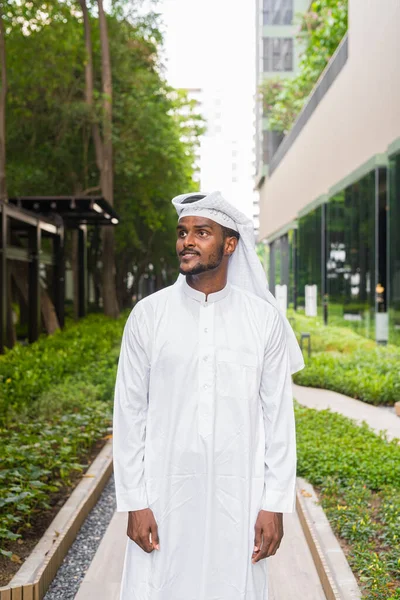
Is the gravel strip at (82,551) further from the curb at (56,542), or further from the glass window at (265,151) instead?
the glass window at (265,151)

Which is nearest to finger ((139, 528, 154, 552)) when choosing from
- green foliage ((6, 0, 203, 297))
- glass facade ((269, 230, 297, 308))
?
glass facade ((269, 230, 297, 308))

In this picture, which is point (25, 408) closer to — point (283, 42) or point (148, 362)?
point (148, 362)

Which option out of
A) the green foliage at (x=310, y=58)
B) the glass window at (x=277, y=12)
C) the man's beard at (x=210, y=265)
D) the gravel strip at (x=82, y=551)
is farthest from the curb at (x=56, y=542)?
the glass window at (x=277, y=12)

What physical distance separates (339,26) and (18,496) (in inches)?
877

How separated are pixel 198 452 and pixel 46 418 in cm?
557

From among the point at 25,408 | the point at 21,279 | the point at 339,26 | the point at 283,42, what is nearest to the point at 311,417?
the point at 25,408

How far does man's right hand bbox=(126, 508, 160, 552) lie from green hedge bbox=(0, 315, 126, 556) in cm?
161

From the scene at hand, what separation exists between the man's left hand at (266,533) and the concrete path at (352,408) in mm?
5233

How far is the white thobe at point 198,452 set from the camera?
2.72 meters

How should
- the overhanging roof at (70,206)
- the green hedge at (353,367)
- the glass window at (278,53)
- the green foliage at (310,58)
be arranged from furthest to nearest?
the glass window at (278,53), the green foliage at (310,58), the overhanging roof at (70,206), the green hedge at (353,367)

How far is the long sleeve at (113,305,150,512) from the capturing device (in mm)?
2725

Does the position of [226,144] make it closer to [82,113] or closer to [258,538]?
[82,113]

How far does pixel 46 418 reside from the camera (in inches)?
317

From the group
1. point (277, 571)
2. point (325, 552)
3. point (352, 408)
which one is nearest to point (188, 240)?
point (325, 552)
